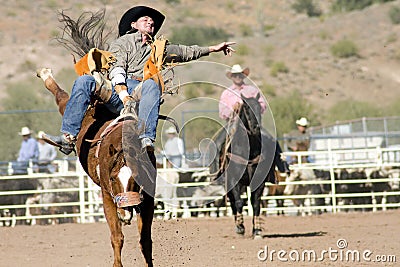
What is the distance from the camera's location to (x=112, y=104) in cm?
732

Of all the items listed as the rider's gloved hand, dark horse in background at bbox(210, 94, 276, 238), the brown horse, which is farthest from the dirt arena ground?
the rider's gloved hand

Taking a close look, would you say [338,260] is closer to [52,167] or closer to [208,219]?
[208,219]

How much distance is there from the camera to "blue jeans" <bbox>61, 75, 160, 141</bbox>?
6.78 metres

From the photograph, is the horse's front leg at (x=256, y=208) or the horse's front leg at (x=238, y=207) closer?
the horse's front leg at (x=256, y=208)

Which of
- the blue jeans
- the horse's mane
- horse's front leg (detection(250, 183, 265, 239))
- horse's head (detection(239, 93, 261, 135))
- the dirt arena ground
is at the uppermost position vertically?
the horse's mane

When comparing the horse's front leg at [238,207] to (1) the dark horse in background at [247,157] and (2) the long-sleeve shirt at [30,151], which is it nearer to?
(1) the dark horse in background at [247,157]

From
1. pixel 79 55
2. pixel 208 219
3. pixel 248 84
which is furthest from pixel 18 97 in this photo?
pixel 79 55

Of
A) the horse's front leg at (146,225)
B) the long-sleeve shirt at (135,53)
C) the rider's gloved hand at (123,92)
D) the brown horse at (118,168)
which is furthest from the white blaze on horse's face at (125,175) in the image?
the long-sleeve shirt at (135,53)

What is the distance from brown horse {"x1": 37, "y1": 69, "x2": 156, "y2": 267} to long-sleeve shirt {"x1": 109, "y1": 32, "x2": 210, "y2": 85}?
17.8 inches

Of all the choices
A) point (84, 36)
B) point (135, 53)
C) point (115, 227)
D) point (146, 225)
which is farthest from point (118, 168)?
point (84, 36)

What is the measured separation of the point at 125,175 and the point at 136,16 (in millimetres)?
2114

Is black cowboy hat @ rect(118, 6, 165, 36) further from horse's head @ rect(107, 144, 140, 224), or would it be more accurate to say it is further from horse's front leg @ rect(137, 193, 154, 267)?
horse's front leg @ rect(137, 193, 154, 267)

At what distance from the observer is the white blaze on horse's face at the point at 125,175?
6.16 metres

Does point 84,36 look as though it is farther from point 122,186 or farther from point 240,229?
point 240,229
